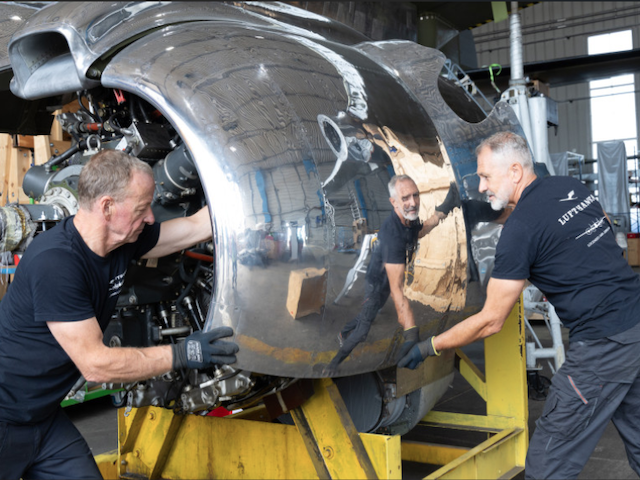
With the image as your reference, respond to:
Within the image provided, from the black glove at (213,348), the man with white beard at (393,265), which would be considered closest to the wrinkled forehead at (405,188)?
the man with white beard at (393,265)

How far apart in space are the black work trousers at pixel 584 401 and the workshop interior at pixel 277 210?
48 centimetres

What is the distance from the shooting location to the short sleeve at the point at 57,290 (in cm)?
194

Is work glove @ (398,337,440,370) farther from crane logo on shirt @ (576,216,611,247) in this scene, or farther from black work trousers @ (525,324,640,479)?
crane logo on shirt @ (576,216,611,247)

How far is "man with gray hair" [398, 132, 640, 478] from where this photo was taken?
7.57 ft

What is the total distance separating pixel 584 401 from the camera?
2299 millimetres

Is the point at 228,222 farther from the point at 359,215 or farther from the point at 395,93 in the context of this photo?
the point at 395,93

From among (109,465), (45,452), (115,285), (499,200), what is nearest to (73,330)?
(115,285)

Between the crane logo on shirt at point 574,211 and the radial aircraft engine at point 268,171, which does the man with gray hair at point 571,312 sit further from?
the radial aircraft engine at point 268,171

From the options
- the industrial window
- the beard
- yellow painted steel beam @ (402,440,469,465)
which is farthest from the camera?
the industrial window

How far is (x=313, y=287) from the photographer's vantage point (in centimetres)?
193

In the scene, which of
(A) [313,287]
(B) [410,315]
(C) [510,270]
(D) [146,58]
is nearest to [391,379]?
(B) [410,315]

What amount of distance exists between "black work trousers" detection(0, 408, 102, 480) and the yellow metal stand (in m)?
0.90

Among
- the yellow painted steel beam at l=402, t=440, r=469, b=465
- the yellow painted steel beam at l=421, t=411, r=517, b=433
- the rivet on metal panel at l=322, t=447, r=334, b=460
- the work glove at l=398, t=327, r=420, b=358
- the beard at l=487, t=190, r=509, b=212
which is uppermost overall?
the beard at l=487, t=190, r=509, b=212

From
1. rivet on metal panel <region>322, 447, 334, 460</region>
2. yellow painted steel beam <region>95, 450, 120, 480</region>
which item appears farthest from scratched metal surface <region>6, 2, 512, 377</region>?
yellow painted steel beam <region>95, 450, 120, 480</region>
